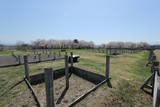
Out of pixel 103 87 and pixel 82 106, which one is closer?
pixel 82 106

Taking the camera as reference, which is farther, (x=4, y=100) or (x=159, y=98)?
(x=4, y=100)

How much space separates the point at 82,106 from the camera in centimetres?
A: 362

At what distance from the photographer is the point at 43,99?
4.32m

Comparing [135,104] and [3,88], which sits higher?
[3,88]

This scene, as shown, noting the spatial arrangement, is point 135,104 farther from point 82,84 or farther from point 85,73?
point 85,73

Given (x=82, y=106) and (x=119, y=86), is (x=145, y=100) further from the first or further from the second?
(x=82, y=106)

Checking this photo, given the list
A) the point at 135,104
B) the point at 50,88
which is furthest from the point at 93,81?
the point at 50,88

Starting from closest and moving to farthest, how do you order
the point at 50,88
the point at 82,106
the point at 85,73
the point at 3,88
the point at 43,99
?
the point at 50,88 → the point at 82,106 → the point at 43,99 → the point at 3,88 → the point at 85,73

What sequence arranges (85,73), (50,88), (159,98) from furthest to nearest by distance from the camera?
(85,73)
(50,88)
(159,98)

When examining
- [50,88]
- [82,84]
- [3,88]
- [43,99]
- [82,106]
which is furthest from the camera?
[82,84]

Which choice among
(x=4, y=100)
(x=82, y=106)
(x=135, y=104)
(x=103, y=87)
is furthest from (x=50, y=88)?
(x=135, y=104)

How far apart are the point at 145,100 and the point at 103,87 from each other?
5.92 ft

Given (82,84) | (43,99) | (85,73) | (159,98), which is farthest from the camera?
(85,73)

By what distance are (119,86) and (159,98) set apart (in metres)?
2.79
